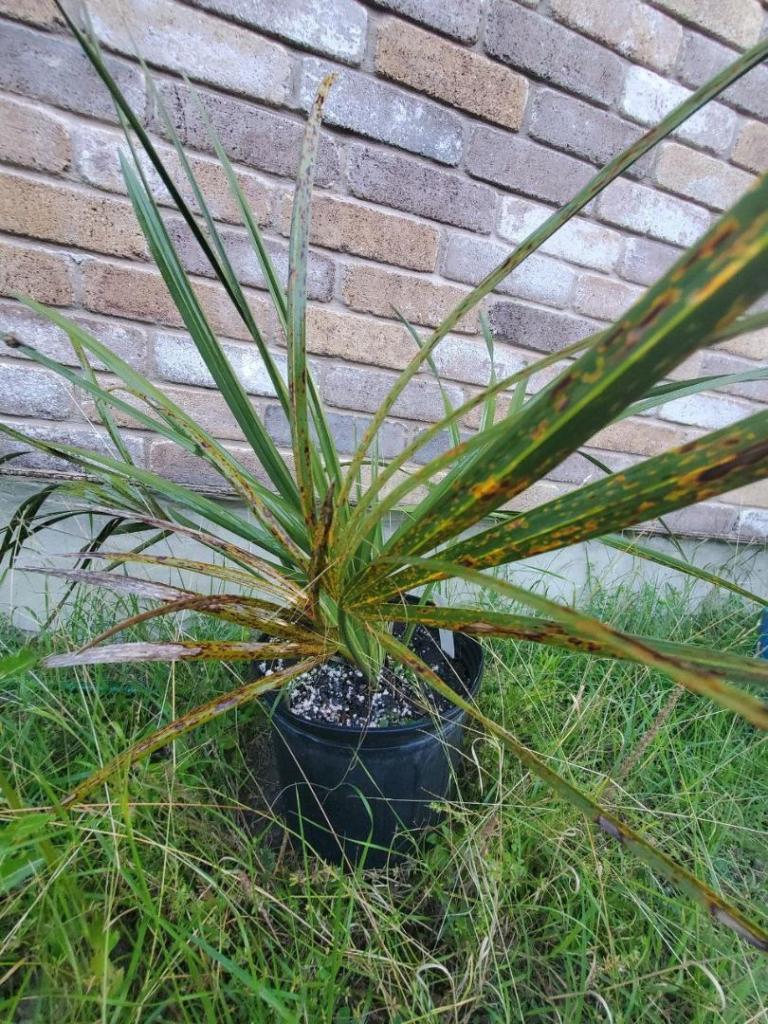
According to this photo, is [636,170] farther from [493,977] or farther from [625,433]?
[493,977]

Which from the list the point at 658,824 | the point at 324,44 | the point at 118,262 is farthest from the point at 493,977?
the point at 324,44

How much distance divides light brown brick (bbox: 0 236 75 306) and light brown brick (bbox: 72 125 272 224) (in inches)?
5.2

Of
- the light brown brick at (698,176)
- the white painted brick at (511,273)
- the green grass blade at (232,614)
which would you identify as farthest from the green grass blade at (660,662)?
the light brown brick at (698,176)

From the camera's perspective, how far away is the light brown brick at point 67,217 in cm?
76

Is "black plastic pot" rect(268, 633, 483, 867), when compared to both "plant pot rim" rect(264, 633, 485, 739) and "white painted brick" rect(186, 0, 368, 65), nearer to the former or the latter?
"plant pot rim" rect(264, 633, 485, 739)

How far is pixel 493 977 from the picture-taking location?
536 mm

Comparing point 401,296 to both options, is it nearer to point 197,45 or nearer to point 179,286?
→ point 197,45

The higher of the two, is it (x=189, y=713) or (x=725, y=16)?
(x=725, y=16)

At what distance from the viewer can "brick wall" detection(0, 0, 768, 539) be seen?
29.9 inches

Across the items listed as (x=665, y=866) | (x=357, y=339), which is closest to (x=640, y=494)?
(x=665, y=866)

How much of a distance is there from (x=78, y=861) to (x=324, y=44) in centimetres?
114

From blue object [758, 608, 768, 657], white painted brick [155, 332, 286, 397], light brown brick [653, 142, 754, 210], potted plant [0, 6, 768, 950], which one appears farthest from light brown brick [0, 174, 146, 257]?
blue object [758, 608, 768, 657]

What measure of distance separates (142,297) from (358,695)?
737 millimetres

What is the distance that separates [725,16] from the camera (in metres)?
1.00
